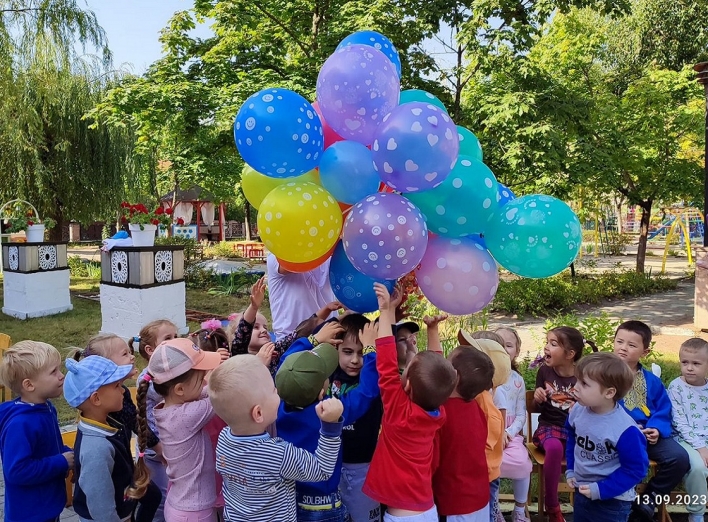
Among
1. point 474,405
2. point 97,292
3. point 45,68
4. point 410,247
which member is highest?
point 45,68

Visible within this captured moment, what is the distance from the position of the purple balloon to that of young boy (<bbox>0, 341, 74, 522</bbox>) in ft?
4.86

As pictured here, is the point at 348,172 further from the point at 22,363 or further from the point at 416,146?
the point at 22,363

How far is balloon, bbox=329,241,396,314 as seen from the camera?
2732 mm

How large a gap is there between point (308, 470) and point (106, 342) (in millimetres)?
1405

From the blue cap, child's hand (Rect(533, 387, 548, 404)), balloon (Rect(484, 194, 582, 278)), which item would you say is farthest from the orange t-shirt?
the blue cap

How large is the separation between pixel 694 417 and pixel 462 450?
175 centimetres

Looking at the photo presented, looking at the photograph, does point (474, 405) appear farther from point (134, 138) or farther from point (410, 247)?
point (134, 138)

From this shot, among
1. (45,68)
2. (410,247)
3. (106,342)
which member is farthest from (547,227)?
(45,68)

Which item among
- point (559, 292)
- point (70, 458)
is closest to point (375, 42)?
point (70, 458)

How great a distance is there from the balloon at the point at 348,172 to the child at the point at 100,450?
1248 millimetres

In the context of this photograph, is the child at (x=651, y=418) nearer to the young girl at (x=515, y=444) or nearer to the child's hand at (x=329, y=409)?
the young girl at (x=515, y=444)

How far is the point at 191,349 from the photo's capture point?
92.2 inches

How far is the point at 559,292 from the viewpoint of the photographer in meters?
10.3

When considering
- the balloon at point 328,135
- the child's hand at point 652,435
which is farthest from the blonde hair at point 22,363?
the child's hand at point 652,435
